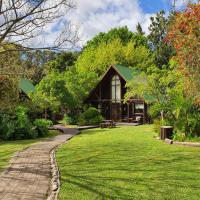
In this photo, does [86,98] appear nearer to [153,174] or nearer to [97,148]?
[97,148]

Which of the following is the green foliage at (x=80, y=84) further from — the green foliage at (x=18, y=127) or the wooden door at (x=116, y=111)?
the green foliage at (x=18, y=127)

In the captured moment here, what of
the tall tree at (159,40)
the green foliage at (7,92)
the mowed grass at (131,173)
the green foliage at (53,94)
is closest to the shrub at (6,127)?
the green foliage at (7,92)

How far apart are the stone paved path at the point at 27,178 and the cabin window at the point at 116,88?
26.8 meters

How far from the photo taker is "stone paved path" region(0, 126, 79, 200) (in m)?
8.46

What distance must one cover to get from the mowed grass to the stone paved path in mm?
477

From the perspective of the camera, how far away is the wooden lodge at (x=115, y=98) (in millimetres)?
39750

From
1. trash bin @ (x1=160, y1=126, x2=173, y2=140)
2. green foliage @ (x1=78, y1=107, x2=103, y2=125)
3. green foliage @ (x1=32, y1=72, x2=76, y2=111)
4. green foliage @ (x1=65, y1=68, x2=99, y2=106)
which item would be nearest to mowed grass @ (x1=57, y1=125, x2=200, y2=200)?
trash bin @ (x1=160, y1=126, x2=173, y2=140)

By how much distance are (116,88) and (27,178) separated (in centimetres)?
3196

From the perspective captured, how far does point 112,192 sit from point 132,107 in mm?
32267

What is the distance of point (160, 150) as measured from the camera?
1555cm

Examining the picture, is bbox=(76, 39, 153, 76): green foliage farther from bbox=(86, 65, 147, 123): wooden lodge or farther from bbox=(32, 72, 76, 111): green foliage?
bbox=(32, 72, 76, 111): green foliage

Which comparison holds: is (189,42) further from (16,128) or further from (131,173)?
(16,128)

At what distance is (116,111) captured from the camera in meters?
42.2

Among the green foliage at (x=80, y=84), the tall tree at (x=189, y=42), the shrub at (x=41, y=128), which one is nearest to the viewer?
the tall tree at (x=189, y=42)
